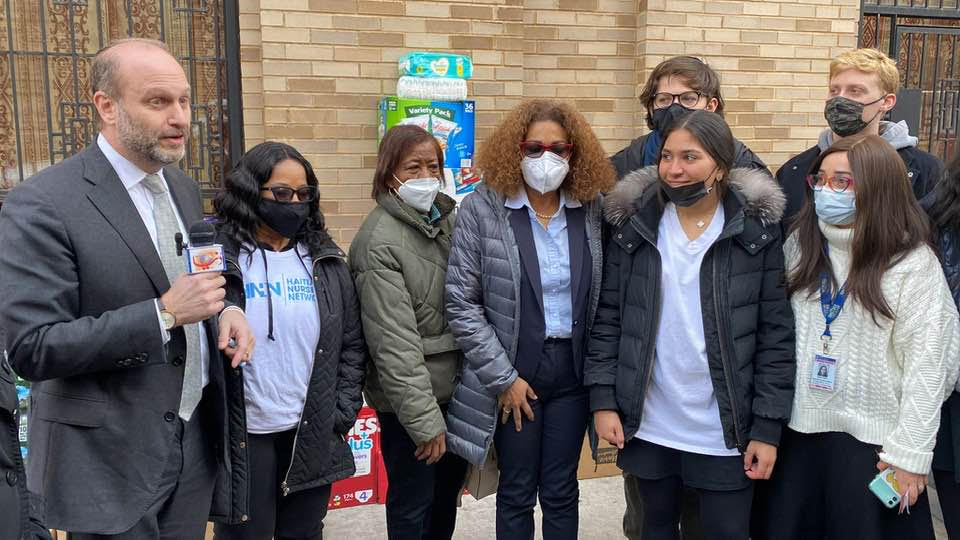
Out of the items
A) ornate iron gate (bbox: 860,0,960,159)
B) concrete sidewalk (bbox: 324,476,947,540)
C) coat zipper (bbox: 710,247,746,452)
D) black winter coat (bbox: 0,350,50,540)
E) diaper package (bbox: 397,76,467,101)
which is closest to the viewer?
black winter coat (bbox: 0,350,50,540)

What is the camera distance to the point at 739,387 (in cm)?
254

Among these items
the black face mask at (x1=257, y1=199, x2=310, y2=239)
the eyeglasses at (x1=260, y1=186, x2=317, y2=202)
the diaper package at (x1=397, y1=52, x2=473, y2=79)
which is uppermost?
the diaper package at (x1=397, y1=52, x2=473, y2=79)

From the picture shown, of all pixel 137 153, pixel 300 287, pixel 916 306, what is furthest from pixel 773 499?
pixel 137 153

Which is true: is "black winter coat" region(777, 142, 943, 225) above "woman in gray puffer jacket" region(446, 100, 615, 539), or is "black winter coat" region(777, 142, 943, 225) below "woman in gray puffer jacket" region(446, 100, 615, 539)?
above

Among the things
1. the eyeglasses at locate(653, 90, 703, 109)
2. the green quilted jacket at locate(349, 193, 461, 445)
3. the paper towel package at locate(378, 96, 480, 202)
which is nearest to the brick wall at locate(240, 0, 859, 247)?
the paper towel package at locate(378, 96, 480, 202)

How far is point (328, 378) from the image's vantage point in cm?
257

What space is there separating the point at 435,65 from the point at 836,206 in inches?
115

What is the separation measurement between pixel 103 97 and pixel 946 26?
6562mm

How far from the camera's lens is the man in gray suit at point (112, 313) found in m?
1.86

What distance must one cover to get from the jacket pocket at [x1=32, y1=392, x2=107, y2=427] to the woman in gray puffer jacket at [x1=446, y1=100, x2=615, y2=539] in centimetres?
122

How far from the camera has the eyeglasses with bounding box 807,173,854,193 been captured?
8.18 ft

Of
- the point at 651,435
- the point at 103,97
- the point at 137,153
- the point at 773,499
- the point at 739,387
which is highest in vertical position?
the point at 103,97

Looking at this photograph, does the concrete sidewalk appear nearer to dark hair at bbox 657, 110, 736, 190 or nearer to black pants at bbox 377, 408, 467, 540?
black pants at bbox 377, 408, 467, 540

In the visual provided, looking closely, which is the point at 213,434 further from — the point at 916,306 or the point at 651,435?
the point at 916,306
